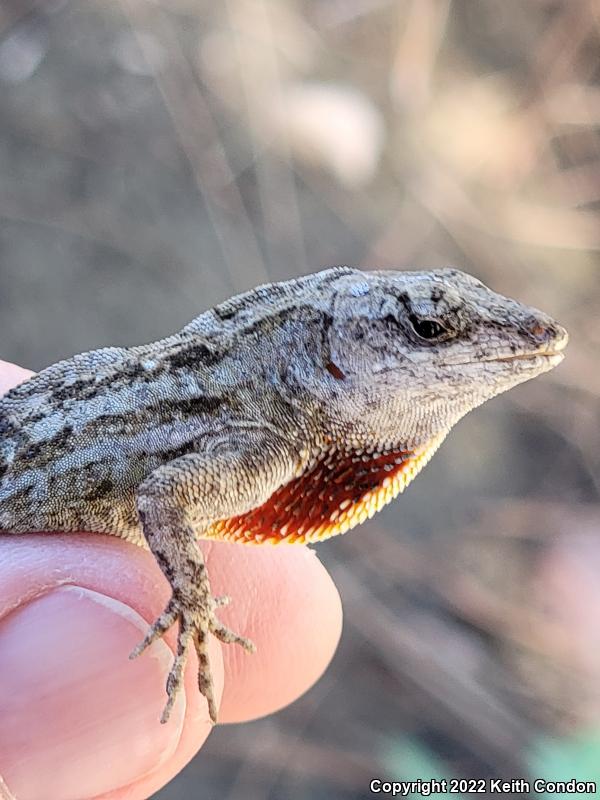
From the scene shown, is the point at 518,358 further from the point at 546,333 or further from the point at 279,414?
the point at 279,414

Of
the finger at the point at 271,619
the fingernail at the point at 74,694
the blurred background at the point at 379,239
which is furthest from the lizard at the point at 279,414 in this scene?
the blurred background at the point at 379,239

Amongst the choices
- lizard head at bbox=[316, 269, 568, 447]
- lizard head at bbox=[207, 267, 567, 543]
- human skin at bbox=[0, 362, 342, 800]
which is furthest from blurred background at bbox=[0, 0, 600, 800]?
lizard head at bbox=[316, 269, 568, 447]

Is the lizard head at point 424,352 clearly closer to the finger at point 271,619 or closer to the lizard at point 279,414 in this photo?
the lizard at point 279,414

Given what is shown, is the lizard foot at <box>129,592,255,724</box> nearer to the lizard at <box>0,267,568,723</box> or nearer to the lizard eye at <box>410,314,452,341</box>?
the lizard at <box>0,267,568,723</box>

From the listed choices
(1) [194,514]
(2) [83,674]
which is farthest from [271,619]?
(1) [194,514]

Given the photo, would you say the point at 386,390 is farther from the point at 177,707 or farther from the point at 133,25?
the point at 133,25

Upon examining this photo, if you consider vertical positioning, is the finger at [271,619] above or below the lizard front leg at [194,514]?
below
